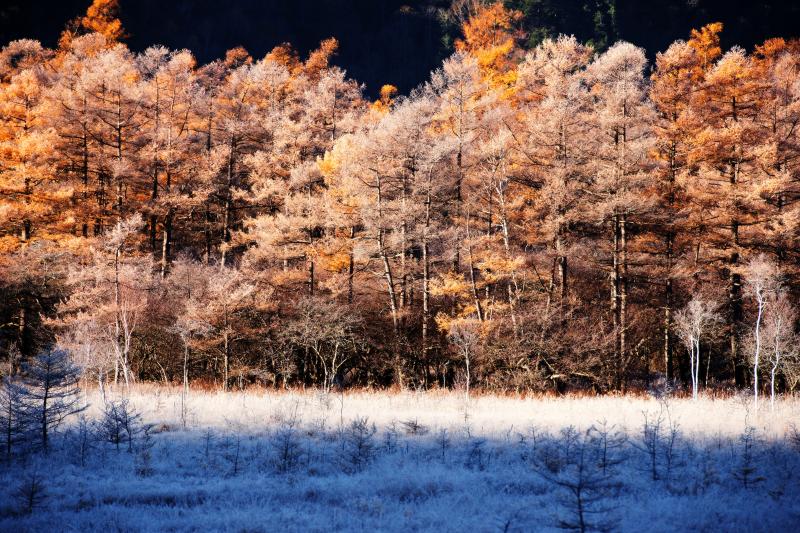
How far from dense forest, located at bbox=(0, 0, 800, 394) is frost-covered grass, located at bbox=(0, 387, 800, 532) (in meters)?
7.64

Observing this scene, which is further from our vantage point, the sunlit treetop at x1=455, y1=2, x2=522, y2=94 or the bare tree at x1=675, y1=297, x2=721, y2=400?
the sunlit treetop at x1=455, y1=2, x2=522, y2=94

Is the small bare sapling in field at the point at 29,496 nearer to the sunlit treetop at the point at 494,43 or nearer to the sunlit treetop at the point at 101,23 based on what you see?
the sunlit treetop at the point at 494,43

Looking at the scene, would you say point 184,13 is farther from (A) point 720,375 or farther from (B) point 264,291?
(A) point 720,375

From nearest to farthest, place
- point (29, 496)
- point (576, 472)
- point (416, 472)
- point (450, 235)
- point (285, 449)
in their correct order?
point (29, 496) < point (576, 472) < point (416, 472) < point (285, 449) < point (450, 235)

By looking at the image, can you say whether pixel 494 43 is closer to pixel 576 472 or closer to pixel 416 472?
pixel 576 472

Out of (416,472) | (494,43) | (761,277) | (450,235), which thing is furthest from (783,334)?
(494,43)

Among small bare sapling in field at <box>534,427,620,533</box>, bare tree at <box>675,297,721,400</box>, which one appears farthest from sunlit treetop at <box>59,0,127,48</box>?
small bare sapling in field at <box>534,427,620,533</box>

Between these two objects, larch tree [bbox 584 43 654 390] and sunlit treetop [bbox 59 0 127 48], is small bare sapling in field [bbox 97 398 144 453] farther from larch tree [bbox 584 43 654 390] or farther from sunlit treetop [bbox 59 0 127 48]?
sunlit treetop [bbox 59 0 127 48]

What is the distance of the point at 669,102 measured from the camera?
2350 centimetres

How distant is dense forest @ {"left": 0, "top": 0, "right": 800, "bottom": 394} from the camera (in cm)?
2142

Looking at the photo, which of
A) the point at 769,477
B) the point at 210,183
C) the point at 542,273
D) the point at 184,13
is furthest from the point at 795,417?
the point at 184,13

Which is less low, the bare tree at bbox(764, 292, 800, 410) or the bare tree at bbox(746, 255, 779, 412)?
the bare tree at bbox(746, 255, 779, 412)

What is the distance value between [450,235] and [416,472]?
47.4ft

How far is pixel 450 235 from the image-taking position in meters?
22.5
